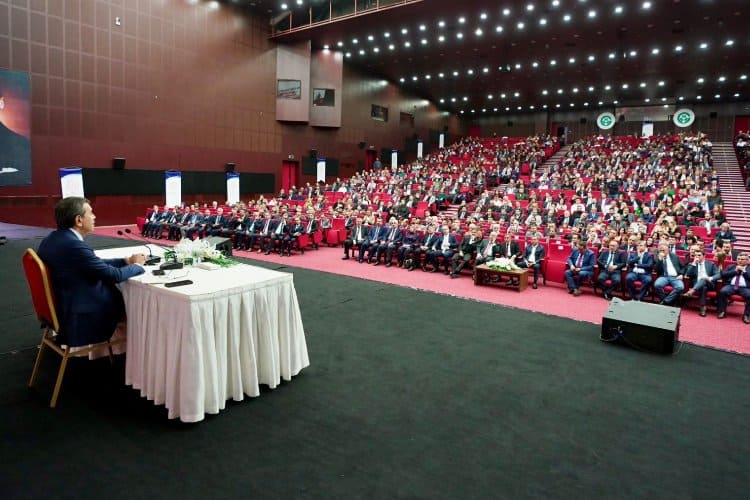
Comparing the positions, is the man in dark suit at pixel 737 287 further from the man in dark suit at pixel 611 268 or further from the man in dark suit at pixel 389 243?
the man in dark suit at pixel 389 243

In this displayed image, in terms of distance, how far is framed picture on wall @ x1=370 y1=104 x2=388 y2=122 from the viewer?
26.5 meters

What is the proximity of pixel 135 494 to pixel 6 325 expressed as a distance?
3.81 metres

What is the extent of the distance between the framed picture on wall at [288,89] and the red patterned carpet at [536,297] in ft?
42.1

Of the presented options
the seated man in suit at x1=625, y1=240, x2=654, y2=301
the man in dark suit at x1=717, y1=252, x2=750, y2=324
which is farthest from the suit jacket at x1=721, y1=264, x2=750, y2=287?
the seated man in suit at x1=625, y1=240, x2=654, y2=301

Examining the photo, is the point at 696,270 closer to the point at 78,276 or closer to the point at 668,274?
the point at 668,274

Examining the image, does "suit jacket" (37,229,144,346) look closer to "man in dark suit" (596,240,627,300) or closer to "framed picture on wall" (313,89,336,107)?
"man in dark suit" (596,240,627,300)

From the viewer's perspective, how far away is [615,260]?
778cm

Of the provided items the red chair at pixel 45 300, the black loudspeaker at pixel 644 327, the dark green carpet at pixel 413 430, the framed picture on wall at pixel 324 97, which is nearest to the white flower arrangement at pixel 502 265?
the black loudspeaker at pixel 644 327

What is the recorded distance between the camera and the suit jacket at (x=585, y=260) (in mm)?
7938

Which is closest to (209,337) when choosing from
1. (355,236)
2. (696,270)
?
(696,270)

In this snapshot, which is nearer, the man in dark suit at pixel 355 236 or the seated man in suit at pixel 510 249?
the seated man in suit at pixel 510 249

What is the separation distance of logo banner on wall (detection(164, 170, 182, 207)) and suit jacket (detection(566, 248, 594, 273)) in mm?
15188

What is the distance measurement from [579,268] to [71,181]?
1572 centimetres

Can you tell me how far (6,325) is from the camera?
4.91 metres
